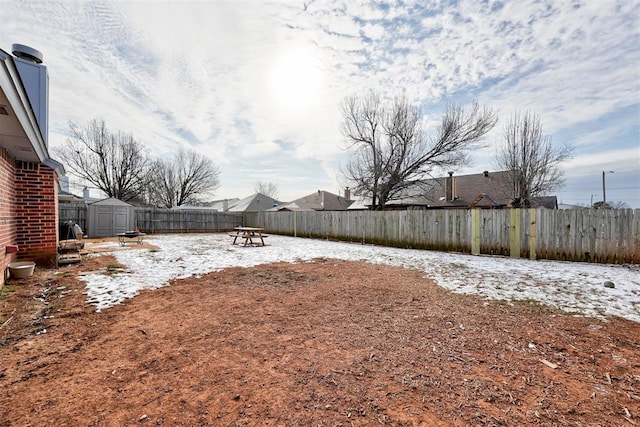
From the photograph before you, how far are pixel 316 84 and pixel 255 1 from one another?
12.1 feet

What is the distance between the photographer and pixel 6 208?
4.82m

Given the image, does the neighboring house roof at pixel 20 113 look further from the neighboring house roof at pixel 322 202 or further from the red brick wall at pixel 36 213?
the neighboring house roof at pixel 322 202

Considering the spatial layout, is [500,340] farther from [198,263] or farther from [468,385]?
[198,263]

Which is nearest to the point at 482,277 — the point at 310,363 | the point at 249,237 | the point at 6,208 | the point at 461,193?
the point at 310,363

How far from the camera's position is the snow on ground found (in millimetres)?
4086

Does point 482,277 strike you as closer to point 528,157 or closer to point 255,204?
point 528,157

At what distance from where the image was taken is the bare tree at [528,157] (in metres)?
13.4

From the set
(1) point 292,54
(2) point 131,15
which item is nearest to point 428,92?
(1) point 292,54

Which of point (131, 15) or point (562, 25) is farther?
point (562, 25)

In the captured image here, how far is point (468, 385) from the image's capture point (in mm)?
2043

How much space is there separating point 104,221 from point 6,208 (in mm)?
12492

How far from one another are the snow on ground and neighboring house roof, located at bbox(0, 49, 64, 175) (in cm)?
248

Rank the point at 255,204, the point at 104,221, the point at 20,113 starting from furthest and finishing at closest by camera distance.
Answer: the point at 255,204, the point at 104,221, the point at 20,113

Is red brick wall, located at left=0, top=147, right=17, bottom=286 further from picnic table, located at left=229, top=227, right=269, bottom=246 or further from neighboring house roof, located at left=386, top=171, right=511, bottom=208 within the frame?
neighboring house roof, located at left=386, top=171, right=511, bottom=208
